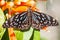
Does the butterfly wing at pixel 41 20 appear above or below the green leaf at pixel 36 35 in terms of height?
above

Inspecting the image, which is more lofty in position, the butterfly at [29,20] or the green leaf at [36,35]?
the butterfly at [29,20]

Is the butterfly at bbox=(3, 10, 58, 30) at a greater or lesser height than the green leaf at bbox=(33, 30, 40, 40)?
greater

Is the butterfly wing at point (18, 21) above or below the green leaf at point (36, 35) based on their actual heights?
above

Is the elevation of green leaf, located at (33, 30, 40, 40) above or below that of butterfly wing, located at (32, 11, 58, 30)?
below
